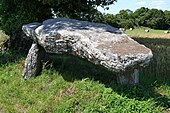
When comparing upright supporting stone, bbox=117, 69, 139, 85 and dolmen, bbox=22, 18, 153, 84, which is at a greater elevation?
dolmen, bbox=22, 18, 153, 84

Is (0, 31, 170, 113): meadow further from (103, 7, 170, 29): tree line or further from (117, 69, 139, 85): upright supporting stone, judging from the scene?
(103, 7, 170, 29): tree line

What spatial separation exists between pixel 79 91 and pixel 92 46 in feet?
3.16

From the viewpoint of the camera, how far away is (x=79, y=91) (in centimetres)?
610

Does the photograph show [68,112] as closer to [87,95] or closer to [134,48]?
[87,95]

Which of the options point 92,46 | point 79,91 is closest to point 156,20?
point 79,91

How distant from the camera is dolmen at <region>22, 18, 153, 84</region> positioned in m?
5.29

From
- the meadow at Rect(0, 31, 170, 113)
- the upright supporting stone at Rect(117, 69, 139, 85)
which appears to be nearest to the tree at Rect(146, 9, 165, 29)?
the meadow at Rect(0, 31, 170, 113)

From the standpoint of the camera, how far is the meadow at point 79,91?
18.1 feet

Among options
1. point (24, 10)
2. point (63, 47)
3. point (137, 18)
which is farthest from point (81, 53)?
point (137, 18)

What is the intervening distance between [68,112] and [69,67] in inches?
89.6

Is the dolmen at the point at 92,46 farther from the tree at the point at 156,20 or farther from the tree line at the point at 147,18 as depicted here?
the tree at the point at 156,20

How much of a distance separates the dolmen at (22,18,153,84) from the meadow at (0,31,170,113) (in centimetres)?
32

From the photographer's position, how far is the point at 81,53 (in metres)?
6.13

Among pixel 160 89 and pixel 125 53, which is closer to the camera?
pixel 125 53
